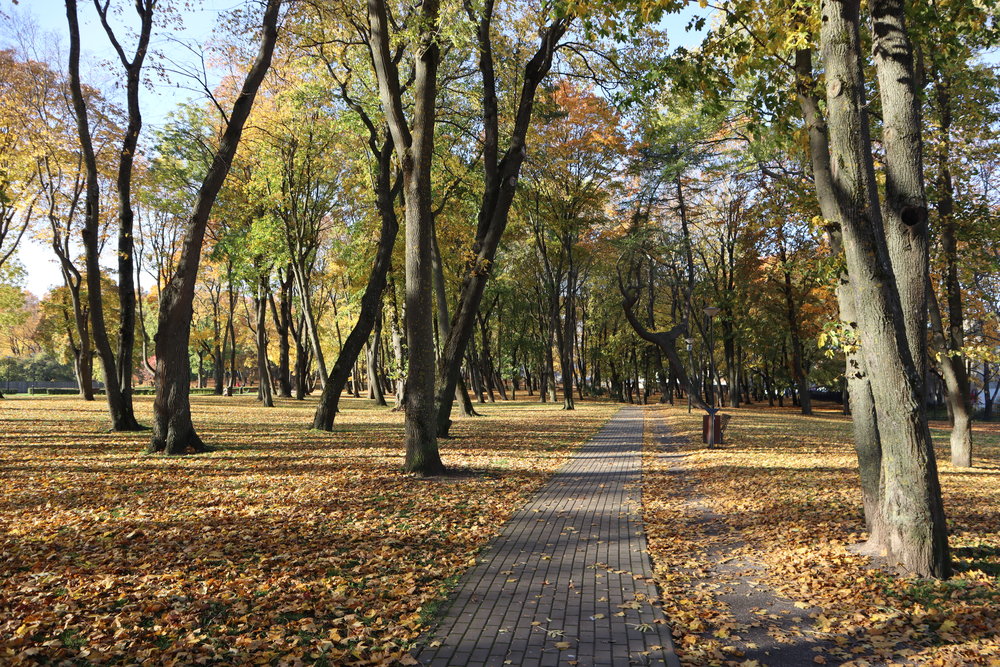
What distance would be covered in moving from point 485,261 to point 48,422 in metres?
13.4

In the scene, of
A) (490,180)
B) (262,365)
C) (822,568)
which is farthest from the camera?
(262,365)

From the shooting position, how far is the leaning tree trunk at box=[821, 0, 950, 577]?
495cm

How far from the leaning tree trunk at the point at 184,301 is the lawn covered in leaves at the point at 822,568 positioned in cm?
854

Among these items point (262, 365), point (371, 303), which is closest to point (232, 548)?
point (371, 303)

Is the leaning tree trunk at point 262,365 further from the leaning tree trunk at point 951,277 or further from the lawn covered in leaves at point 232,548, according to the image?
the leaning tree trunk at point 951,277

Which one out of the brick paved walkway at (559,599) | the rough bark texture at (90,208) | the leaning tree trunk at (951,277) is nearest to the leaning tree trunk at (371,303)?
the rough bark texture at (90,208)

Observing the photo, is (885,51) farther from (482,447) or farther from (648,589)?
(482,447)

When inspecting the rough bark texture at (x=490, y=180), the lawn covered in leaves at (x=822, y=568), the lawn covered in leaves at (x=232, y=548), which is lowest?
the lawn covered in leaves at (x=822, y=568)

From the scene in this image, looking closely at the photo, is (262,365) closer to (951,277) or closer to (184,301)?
(184,301)

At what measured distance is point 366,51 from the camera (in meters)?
14.8

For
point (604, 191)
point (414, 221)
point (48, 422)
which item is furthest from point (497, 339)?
point (414, 221)

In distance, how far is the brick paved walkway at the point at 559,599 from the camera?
12.5 feet

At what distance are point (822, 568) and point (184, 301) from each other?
34.9ft

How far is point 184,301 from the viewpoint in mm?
11352
